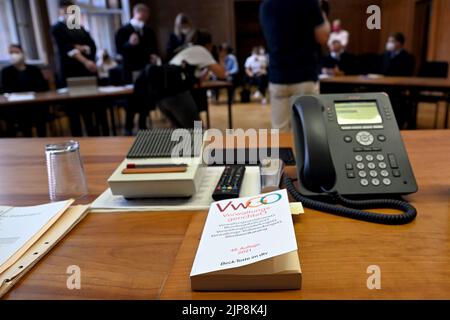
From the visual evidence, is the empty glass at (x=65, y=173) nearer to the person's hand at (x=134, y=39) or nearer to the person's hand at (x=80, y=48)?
the person's hand at (x=80, y=48)

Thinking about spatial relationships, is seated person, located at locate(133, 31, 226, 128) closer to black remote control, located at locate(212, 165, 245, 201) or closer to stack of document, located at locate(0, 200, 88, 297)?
black remote control, located at locate(212, 165, 245, 201)

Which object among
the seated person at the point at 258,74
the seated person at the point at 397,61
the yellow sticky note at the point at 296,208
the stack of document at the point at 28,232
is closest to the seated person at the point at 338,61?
the seated person at the point at 397,61

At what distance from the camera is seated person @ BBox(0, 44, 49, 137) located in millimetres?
3479

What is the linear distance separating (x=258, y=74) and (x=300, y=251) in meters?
7.00

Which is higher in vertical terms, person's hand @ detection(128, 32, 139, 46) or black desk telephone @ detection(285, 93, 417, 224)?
person's hand @ detection(128, 32, 139, 46)

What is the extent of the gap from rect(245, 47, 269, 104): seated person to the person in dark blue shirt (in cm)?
453

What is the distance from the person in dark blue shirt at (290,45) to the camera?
6.79ft

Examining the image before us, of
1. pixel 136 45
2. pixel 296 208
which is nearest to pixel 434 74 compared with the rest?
pixel 136 45

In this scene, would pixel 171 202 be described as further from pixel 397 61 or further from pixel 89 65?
pixel 397 61

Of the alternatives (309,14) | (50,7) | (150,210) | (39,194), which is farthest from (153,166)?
(50,7)

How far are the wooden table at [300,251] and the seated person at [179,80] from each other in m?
1.96

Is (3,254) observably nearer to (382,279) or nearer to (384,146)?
(382,279)

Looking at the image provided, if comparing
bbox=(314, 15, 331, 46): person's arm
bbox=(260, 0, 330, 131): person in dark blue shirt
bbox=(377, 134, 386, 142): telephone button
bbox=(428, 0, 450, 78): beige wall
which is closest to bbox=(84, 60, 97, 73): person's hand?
bbox=(260, 0, 330, 131): person in dark blue shirt

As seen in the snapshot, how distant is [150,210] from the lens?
2.35 ft
